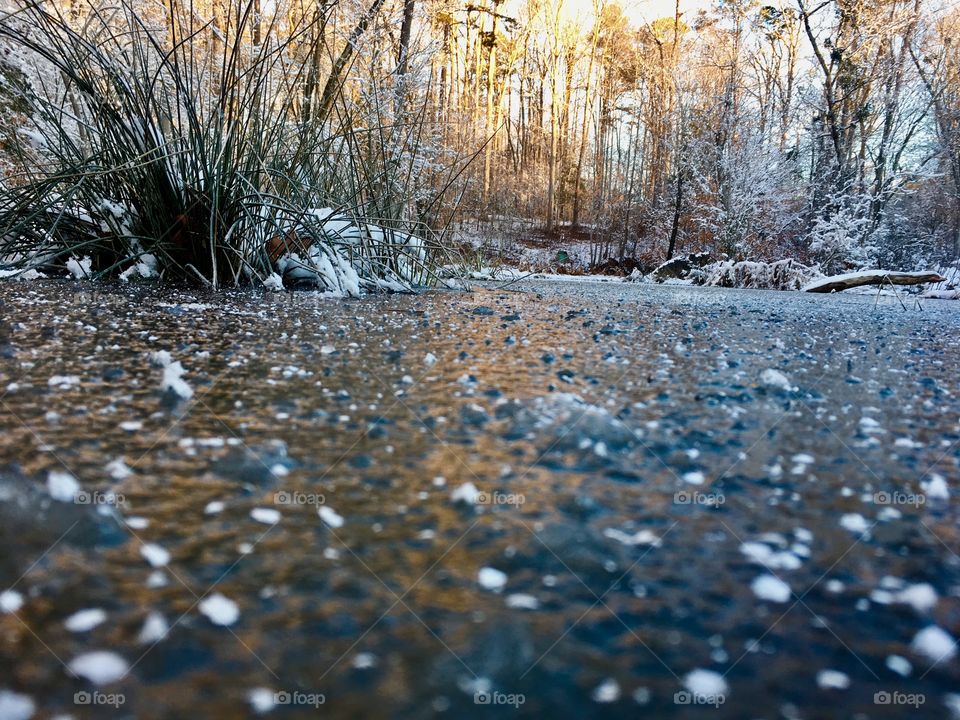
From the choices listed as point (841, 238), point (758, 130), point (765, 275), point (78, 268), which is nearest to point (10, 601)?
point (78, 268)

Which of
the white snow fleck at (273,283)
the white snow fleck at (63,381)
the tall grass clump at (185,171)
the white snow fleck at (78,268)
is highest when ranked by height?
the tall grass clump at (185,171)

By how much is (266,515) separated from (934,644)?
1.67ft

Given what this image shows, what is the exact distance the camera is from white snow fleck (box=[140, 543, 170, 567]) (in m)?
0.46

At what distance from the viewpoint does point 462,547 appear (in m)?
0.51

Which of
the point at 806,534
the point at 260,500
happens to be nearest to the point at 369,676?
the point at 260,500

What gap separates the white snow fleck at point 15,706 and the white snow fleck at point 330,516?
0.78ft

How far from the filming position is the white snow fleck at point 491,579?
46 cm

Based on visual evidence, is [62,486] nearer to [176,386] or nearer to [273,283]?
[176,386]

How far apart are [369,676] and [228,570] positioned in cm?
15

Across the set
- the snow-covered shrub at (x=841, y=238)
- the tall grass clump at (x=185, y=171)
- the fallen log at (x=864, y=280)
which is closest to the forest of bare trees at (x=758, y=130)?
the snow-covered shrub at (x=841, y=238)

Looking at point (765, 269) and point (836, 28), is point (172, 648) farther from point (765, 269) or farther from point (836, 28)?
point (836, 28)

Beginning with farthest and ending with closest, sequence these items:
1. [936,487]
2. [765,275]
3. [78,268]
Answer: [765,275] → [78,268] → [936,487]

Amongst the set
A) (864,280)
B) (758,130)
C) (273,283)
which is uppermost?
(758,130)

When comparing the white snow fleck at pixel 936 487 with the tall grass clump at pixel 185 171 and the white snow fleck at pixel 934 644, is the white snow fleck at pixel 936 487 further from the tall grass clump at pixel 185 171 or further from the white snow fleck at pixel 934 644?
the tall grass clump at pixel 185 171
